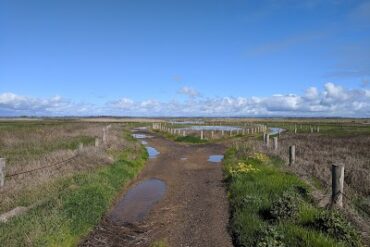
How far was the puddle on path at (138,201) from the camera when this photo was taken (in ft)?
41.6

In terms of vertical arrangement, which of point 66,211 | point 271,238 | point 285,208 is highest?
point 285,208

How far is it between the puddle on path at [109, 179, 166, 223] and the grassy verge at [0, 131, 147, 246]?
0.46 metres

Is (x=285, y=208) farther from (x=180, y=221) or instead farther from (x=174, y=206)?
(x=174, y=206)

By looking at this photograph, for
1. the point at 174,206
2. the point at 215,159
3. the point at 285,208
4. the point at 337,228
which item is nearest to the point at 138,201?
the point at 174,206

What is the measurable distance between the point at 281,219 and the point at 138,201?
6.32 m

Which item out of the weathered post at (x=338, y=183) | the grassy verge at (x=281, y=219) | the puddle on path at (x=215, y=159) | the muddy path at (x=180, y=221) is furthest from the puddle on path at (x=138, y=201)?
the puddle on path at (x=215, y=159)

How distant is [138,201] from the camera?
582 inches

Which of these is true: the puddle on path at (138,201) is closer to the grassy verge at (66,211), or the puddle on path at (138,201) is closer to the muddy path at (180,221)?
the muddy path at (180,221)

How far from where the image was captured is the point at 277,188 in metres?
13.6

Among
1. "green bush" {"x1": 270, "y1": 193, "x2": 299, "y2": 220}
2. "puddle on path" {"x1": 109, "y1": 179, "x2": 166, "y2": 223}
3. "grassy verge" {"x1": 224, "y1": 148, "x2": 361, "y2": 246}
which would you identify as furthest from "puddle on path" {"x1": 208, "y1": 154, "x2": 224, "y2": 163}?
"green bush" {"x1": 270, "y1": 193, "x2": 299, "y2": 220}

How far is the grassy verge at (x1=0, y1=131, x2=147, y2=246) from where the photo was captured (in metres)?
9.00

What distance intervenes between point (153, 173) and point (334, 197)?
11.4 m

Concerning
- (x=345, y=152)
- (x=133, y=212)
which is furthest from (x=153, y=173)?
(x=345, y=152)

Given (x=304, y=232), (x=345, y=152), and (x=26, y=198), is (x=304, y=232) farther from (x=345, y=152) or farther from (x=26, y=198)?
(x=345, y=152)
